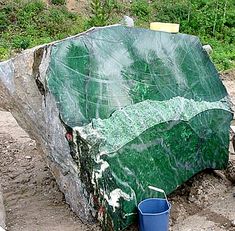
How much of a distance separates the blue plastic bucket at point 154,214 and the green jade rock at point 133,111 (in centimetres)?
8

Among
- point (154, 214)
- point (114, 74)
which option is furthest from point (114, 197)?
point (114, 74)

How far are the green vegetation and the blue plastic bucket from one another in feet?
23.9

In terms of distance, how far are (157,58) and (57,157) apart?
135 centimetres

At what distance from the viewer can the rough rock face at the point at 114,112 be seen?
507 centimetres

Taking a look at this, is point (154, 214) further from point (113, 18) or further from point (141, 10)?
point (141, 10)

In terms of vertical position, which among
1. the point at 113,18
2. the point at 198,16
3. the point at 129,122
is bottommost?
the point at 113,18

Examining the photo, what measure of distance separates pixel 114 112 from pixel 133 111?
21cm

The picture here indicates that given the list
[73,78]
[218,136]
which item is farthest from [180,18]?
[73,78]

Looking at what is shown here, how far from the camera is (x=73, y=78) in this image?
520cm

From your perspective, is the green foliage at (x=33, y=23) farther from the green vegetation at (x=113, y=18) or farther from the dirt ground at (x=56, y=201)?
the dirt ground at (x=56, y=201)

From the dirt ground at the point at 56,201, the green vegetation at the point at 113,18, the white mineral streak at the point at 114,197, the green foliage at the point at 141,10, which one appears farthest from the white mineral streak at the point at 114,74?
the green foliage at the point at 141,10

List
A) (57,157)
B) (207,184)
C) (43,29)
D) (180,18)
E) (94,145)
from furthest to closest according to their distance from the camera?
(180,18) < (43,29) < (207,184) < (57,157) < (94,145)

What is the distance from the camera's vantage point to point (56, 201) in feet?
19.7

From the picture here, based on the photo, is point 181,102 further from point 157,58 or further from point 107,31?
point 107,31
